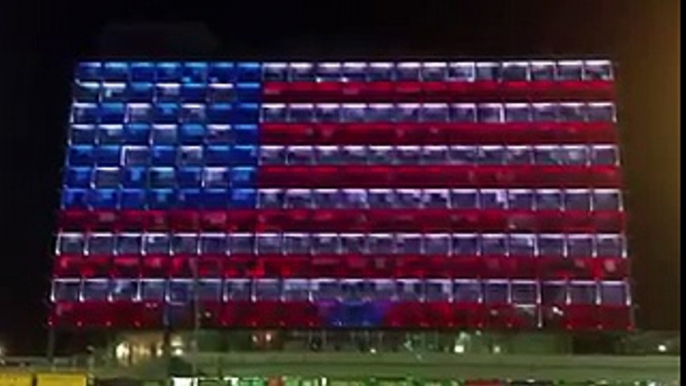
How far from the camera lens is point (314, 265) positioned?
904 inches

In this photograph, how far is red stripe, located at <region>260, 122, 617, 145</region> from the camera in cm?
2369

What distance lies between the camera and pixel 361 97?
24.0 meters

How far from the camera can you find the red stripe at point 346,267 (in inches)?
892

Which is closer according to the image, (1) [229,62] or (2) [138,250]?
(2) [138,250]

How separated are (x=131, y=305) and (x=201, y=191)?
2.63 meters

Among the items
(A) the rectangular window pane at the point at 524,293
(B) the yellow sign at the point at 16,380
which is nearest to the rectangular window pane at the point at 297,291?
(A) the rectangular window pane at the point at 524,293

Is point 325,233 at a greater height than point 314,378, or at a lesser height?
greater

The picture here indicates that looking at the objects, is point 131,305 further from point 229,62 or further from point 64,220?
point 229,62

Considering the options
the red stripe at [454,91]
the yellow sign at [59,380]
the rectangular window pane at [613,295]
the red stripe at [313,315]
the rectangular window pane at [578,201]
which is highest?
the red stripe at [454,91]

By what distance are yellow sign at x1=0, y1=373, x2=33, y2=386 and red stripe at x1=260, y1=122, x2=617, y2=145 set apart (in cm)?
900

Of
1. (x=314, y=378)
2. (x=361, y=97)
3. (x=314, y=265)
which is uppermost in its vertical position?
(x=361, y=97)

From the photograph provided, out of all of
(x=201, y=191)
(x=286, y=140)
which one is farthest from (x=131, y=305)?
(x=286, y=140)

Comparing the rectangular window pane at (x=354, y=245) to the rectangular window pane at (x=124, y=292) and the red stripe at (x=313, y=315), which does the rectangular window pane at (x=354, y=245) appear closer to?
the red stripe at (x=313, y=315)

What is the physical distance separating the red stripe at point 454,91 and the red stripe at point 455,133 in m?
0.54
